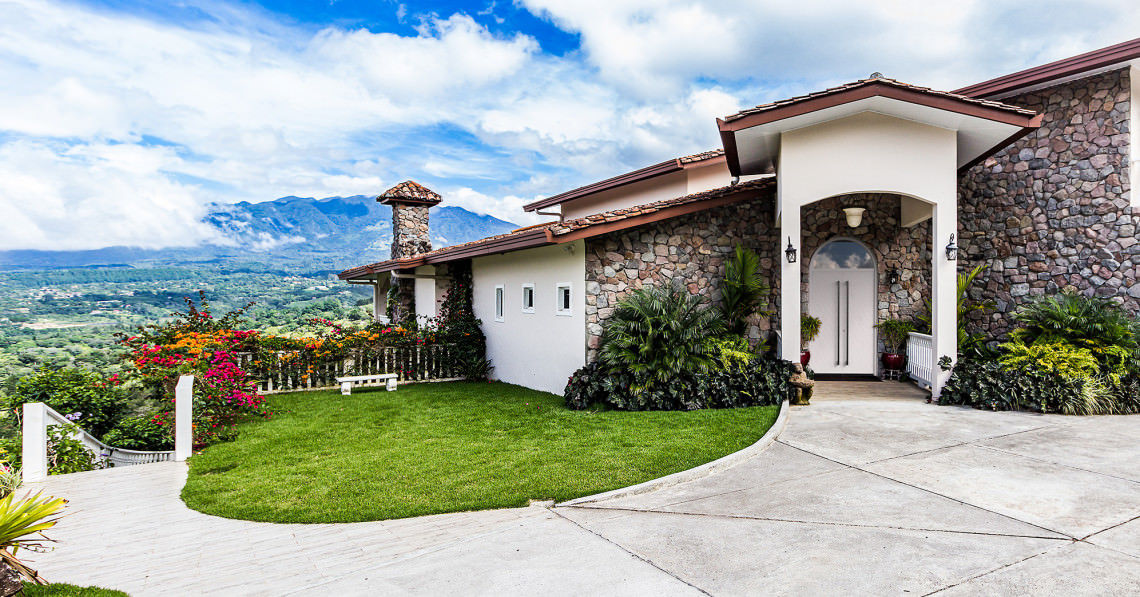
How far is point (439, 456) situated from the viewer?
281 inches

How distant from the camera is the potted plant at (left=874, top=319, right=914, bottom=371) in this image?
12.1 m

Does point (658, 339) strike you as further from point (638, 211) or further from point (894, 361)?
point (894, 361)

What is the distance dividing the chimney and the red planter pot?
1328 centimetres

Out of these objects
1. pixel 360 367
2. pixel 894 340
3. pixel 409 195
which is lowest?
pixel 360 367

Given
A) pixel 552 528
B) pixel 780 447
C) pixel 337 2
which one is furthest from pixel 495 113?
pixel 552 528

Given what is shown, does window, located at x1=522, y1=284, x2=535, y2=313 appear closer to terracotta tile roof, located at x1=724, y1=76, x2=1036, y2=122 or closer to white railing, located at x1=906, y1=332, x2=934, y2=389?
terracotta tile roof, located at x1=724, y1=76, x2=1036, y2=122

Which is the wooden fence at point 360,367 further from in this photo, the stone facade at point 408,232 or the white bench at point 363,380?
the stone facade at point 408,232

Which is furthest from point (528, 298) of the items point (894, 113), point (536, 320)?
point (894, 113)

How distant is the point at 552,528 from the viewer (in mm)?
4777

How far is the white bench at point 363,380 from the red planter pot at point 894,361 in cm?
991

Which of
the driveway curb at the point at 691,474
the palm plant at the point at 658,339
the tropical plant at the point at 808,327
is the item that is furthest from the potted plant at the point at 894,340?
the driveway curb at the point at 691,474

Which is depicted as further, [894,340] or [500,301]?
[500,301]

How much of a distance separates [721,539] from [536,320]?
7.83 m

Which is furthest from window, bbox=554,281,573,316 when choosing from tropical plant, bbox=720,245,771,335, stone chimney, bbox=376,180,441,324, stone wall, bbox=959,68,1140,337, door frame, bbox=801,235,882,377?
stone chimney, bbox=376,180,441,324
